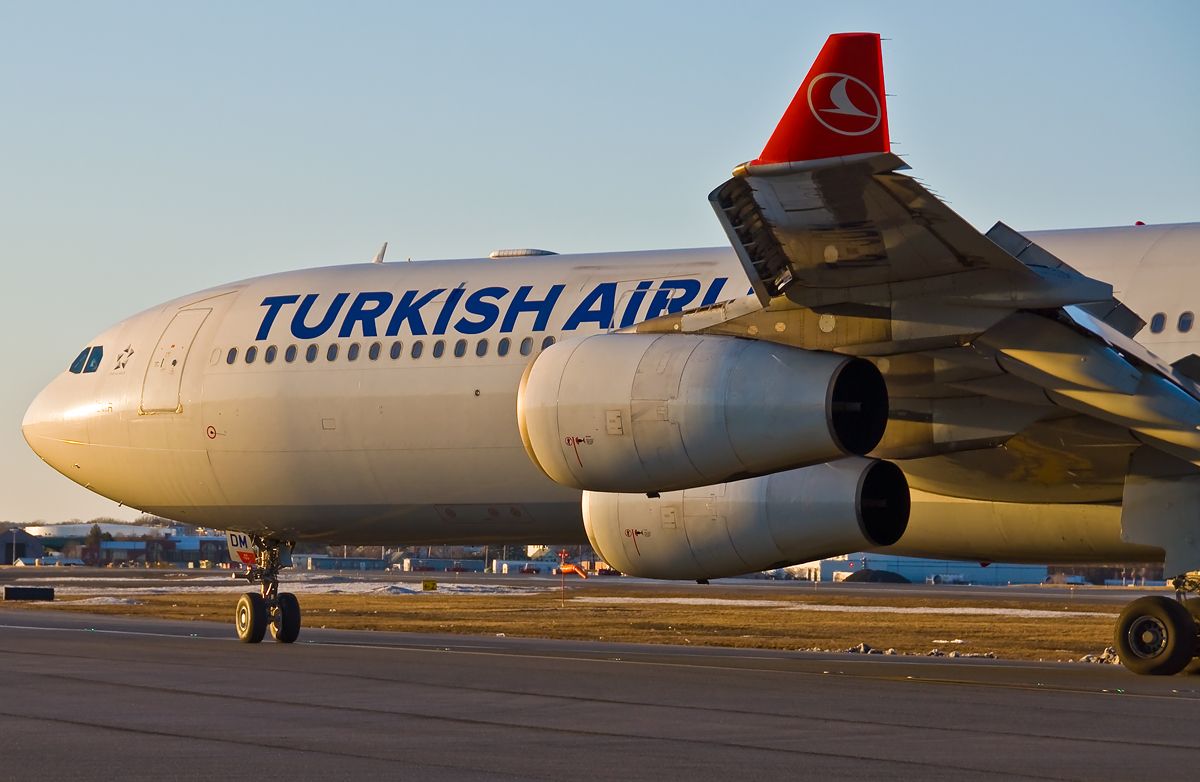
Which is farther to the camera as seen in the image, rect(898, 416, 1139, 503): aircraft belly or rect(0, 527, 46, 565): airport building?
rect(0, 527, 46, 565): airport building

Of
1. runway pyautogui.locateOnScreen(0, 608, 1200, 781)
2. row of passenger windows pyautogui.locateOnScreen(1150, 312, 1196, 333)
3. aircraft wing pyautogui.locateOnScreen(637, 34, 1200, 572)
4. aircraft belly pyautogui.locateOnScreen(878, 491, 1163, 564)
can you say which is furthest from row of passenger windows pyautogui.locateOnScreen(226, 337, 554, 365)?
row of passenger windows pyautogui.locateOnScreen(1150, 312, 1196, 333)

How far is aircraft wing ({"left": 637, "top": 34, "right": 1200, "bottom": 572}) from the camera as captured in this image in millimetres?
11984

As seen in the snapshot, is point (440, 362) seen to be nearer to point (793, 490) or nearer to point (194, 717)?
point (793, 490)

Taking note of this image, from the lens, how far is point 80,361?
77.6 feet

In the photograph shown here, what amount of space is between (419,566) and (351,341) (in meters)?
100

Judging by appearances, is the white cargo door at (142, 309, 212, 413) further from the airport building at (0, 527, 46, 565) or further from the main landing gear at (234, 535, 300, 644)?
the airport building at (0, 527, 46, 565)

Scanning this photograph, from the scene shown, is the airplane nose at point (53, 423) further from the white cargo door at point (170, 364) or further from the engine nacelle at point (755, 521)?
the engine nacelle at point (755, 521)

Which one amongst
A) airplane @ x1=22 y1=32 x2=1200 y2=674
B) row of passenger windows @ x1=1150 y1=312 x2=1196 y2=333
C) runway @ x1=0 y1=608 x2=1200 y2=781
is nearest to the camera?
runway @ x1=0 y1=608 x2=1200 y2=781

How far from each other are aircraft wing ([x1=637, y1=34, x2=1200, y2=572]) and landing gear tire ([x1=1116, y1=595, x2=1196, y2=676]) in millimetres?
952

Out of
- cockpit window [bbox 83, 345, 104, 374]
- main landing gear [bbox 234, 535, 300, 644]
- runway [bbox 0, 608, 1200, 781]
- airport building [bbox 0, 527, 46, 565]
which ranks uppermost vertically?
airport building [bbox 0, 527, 46, 565]

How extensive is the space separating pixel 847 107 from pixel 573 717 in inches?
189

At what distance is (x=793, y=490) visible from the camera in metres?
15.5

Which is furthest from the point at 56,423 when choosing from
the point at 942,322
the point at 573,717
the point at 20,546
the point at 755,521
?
the point at 20,546

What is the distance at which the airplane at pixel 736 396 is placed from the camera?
42.6 feet
